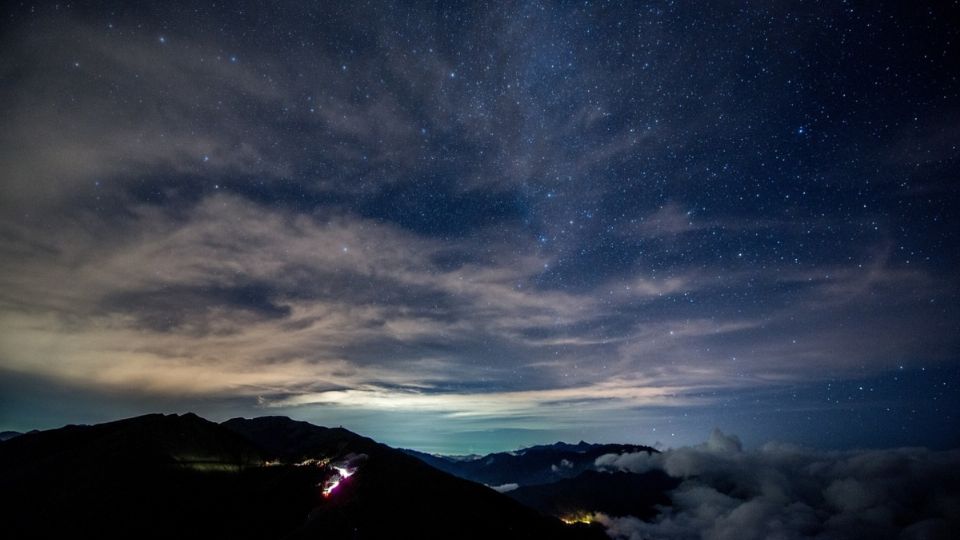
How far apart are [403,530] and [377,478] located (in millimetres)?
26502

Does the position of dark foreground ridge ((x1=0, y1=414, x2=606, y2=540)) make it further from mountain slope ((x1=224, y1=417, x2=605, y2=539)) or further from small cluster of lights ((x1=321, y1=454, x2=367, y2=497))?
small cluster of lights ((x1=321, y1=454, x2=367, y2=497))

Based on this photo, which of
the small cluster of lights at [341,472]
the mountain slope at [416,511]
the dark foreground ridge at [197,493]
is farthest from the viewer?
the small cluster of lights at [341,472]

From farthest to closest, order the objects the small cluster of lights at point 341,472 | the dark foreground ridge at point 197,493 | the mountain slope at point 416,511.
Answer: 1. the small cluster of lights at point 341,472
2. the mountain slope at point 416,511
3. the dark foreground ridge at point 197,493

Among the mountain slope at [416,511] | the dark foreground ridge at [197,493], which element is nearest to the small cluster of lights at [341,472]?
the dark foreground ridge at [197,493]

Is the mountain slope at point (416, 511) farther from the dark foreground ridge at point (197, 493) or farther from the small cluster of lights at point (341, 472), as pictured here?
the small cluster of lights at point (341, 472)

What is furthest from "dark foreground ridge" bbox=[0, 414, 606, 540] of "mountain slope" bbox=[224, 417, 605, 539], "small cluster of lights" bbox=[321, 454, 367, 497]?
"small cluster of lights" bbox=[321, 454, 367, 497]

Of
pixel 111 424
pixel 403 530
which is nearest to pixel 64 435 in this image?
pixel 111 424

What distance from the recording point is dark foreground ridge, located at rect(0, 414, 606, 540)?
2562 inches

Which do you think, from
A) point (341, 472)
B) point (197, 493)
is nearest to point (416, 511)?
point (341, 472)

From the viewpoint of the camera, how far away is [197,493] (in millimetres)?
77625

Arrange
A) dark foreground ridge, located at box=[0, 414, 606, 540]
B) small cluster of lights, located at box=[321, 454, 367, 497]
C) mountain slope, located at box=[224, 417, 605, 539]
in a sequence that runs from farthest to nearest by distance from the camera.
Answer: small cluster of lights, located at box=[321, 454, 367, 497], mountain slope, located at box=[224, 417, 605, 539], dark foreground ridge, located at box=[0, 414, 606, 540]

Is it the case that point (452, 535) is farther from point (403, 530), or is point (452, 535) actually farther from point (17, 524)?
point (17, 524)

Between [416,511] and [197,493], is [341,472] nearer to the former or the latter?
[416,511]

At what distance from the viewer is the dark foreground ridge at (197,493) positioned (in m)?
65.1
